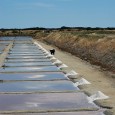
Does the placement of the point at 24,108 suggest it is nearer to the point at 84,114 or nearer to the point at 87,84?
the point at 84,114

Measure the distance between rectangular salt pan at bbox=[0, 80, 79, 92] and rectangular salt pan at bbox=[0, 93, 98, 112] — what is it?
1.34 m

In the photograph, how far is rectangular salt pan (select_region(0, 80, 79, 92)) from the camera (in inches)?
655

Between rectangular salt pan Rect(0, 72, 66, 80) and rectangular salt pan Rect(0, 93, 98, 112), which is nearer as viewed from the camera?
rectangular salt pan Rect(0, 93, 98, 112)

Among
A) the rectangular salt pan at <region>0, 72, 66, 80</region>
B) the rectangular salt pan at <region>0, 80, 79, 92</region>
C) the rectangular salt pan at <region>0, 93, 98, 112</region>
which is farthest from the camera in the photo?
the rectangular salt pan at <region>0, 72, 66, 80</region>

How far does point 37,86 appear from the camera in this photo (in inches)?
690

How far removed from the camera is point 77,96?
585 inches

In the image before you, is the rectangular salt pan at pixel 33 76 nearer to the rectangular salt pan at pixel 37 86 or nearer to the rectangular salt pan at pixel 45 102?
the rectangular salt pan at pixel 37 86

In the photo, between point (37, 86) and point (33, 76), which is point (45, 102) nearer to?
point (37, 86)

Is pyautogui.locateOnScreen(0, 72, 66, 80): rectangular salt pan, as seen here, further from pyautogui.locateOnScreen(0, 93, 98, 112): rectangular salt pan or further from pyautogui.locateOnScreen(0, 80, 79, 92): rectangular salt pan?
pyautogui.locateOnScreen(0, 93, 98, 112): rectangular salt pan

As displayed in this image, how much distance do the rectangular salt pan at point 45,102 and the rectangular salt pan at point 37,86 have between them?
1.34 meters

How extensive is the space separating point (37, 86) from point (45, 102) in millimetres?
3954

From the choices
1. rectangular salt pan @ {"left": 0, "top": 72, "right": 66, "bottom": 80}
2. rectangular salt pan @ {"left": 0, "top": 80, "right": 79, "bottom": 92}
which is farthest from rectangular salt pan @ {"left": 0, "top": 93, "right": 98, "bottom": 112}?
rectangular salt pan @ {"left": 0, "top": 72, "right": 66, "bottom": 80}

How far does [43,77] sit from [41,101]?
7121 mm

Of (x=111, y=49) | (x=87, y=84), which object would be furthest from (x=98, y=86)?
(x=111, y=49)
